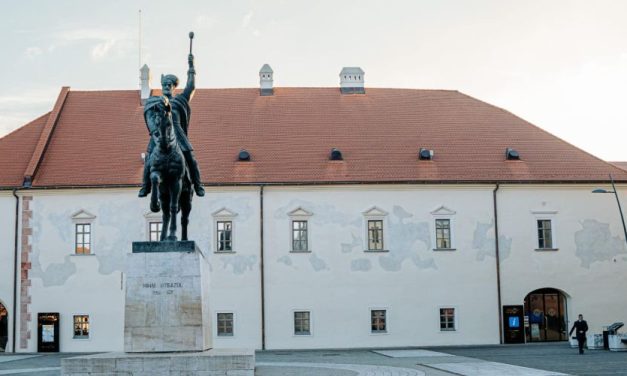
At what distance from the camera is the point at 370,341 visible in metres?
40.7

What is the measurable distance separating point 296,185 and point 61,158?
1136 cm

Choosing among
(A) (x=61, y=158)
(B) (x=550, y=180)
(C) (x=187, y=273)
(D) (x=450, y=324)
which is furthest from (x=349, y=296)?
(C) (x=187, y=273)

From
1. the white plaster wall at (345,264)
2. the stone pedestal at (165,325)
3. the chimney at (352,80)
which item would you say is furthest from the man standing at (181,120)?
the chimney at (352,80)

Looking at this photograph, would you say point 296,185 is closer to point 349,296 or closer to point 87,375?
point 349,296

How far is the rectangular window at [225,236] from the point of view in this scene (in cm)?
4103

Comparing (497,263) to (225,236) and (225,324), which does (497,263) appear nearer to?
(225,236)

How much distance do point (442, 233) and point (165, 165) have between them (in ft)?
84.8

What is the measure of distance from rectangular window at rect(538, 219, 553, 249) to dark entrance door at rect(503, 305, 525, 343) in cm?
348

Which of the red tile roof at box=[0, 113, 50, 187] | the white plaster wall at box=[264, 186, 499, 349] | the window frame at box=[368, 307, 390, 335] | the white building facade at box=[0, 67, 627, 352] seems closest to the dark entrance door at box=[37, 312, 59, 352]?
the white building facade at box=[0, 67, 627, 352]

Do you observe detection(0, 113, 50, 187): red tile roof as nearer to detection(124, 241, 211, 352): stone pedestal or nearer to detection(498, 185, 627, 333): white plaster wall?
detection(498, 185, 627, 333): white plaster wall

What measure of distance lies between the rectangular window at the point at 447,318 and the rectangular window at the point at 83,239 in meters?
16.6

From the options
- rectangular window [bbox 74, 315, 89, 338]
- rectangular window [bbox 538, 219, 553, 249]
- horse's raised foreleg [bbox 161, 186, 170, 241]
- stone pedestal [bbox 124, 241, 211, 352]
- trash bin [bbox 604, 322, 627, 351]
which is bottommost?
trash bin [bbox 604, 322, 627, 351]

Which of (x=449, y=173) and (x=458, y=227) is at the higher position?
(x=449, y=173)

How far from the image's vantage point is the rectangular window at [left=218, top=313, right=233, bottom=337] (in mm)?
40375
